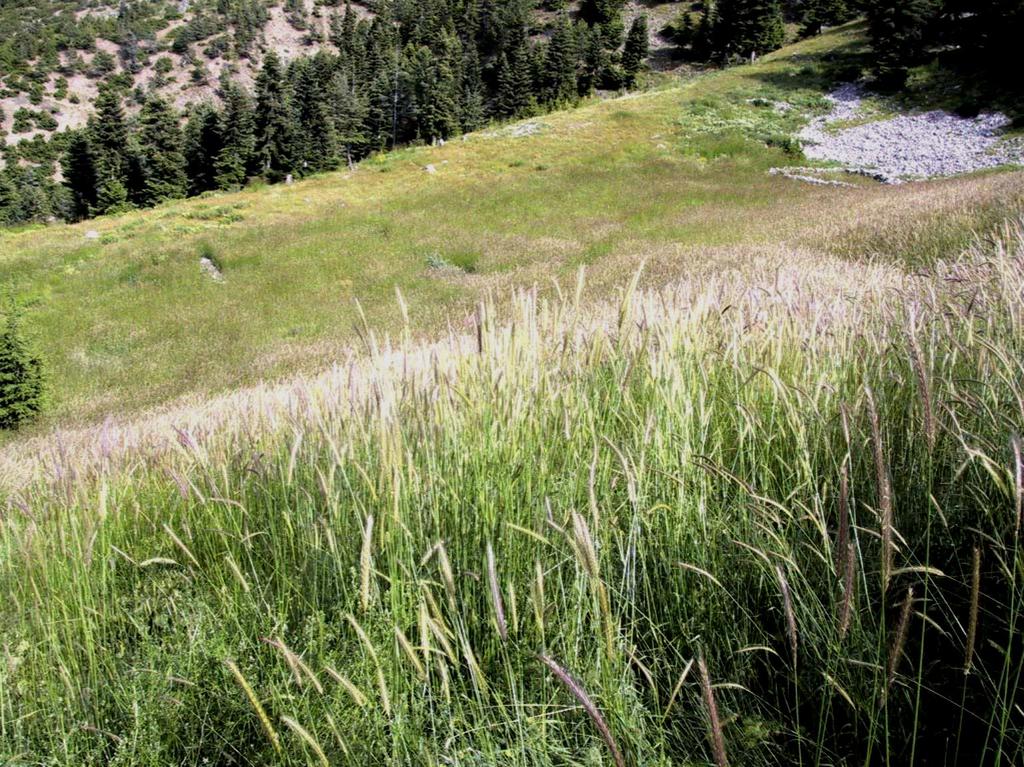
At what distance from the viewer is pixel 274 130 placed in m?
65.2

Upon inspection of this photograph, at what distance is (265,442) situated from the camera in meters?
2.70

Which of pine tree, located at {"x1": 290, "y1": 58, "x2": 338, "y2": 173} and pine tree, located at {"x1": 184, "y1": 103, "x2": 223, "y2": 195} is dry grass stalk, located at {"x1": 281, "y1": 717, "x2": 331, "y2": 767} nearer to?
pine tree, located at {"x1": 290, "y1": 58, "x2": 338, "y2": 173}

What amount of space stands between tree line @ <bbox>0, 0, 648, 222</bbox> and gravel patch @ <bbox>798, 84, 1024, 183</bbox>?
132 ft

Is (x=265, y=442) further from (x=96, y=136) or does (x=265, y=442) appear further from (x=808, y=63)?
(x=96, y=136)

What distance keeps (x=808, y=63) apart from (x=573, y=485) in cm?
6152

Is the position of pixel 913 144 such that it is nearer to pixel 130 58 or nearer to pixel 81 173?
pixel 81 173

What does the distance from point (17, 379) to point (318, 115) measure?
6312 cm

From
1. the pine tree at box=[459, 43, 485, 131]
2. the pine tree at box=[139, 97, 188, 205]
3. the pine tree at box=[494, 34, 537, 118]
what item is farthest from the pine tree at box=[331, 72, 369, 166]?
the pine tree at box=[494, 34, 537, 118]

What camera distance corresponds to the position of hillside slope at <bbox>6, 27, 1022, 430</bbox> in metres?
13.6

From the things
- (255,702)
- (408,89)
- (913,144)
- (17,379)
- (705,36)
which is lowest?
(17,379)

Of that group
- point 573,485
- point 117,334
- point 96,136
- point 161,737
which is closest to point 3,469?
point 161,737

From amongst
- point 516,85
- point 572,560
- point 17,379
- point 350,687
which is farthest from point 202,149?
point 350,687

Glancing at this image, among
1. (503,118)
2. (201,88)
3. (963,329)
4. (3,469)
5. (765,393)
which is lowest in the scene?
(3,469)

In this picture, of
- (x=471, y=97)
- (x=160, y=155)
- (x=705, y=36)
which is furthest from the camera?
(x=705, y=36)
